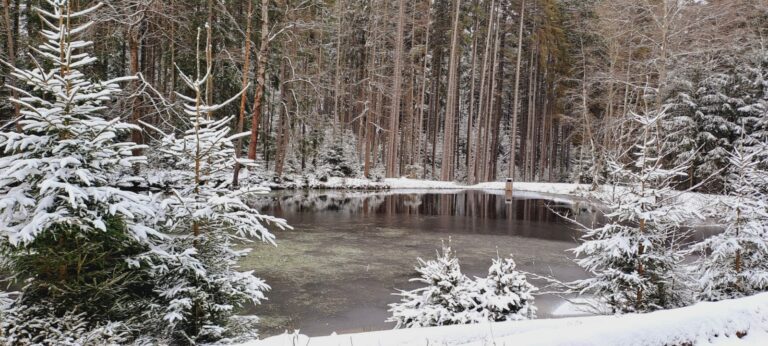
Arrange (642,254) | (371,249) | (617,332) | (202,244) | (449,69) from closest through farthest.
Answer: (617,332) < (202,244) < (642,254) < (371,249) < (449,69)

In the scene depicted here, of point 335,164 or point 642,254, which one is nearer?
point 642,254

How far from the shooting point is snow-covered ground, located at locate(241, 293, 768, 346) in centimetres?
344

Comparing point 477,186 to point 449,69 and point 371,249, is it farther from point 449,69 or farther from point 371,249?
point 371,249

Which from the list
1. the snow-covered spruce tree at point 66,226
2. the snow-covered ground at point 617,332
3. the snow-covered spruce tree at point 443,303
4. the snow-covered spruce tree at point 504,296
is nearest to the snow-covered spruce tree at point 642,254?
the snow-covered spruce tree at point 504,296

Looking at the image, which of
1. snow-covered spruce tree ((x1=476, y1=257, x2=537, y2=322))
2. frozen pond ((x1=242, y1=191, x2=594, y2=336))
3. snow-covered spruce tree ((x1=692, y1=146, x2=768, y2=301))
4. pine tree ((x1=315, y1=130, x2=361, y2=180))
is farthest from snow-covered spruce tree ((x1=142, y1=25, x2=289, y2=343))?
pine tree ((x1=315, y1=130, x2=361, y2=180))

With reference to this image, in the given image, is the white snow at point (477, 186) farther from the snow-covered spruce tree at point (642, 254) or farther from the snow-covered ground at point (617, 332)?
the snow-covered ground at point (617, 332)

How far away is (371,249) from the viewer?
11094 millimetres

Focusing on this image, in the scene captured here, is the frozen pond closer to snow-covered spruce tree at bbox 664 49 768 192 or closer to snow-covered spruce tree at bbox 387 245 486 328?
snow-covered spruce tree at bbox 387 245 486 328

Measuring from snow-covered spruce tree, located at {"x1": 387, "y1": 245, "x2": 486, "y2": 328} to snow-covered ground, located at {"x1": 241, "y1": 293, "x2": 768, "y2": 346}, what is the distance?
72 centimetres

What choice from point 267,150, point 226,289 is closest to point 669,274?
point 226,289

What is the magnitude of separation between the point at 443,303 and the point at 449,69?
112 feet

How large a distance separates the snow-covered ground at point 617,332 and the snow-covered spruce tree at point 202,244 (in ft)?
3.14

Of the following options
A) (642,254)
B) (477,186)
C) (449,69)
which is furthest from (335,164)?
(642,254)

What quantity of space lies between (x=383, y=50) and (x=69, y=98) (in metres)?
33.2
